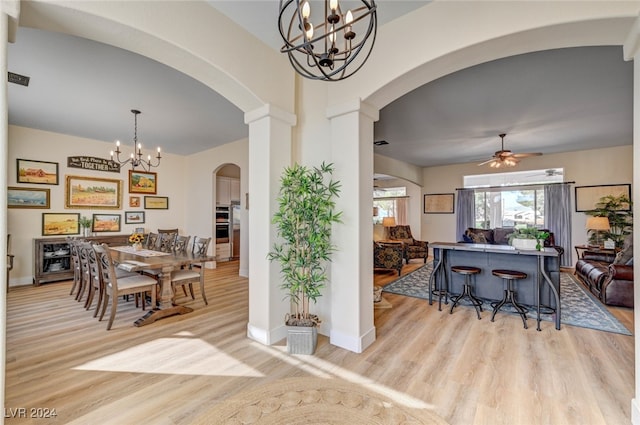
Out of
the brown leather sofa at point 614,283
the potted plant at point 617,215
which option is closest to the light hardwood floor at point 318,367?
the brown leather sofa at point 614,283

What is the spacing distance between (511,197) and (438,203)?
1.97 m

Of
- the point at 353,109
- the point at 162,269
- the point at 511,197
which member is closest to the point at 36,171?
the point at 162,269

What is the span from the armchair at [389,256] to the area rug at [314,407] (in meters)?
4.13

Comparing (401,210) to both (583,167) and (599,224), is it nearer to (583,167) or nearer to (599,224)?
(583,167)

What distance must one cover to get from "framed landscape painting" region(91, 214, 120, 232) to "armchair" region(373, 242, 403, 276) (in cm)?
588

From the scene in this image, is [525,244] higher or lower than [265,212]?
lower

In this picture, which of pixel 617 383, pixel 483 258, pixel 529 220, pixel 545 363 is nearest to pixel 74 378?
pixel 545 363

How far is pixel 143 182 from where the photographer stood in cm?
694

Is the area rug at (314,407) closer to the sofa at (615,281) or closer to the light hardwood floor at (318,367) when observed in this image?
the light hardwood floor at (318,367)

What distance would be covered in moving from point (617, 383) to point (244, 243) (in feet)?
18.6

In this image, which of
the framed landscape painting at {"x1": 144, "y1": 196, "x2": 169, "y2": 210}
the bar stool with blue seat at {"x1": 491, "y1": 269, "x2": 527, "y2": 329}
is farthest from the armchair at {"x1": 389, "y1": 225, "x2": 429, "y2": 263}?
the framed landscape painting at {"x1": 144, "y1": 196, "x2": 169, "y2": 210}

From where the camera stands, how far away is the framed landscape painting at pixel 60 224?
5.62 m

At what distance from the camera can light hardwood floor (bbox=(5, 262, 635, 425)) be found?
1.97 metres

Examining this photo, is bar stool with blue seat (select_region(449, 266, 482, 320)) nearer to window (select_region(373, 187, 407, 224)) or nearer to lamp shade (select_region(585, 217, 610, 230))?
lamp shade (select_region(585, 217, 610, 230))
